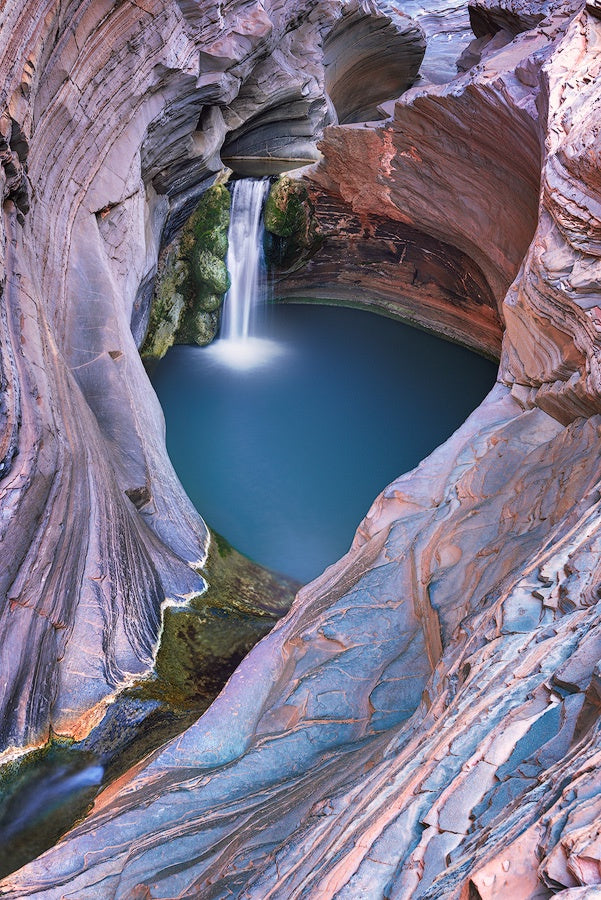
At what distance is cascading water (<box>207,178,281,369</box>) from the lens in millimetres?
10453

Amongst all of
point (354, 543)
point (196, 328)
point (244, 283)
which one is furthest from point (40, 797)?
point (244, 283)

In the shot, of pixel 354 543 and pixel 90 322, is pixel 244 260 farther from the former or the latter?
pixel 354 543

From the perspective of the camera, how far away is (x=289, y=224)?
10.7m

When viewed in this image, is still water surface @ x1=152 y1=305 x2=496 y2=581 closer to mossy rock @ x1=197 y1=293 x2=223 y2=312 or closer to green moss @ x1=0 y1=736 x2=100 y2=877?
mossy rock @ x1=197 y1=293 x2=223 y2=312

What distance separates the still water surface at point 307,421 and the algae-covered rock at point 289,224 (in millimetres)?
1051

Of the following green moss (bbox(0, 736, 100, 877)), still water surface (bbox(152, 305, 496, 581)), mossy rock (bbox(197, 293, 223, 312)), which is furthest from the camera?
mossy rock (bbox(197, 293, 223, 312))

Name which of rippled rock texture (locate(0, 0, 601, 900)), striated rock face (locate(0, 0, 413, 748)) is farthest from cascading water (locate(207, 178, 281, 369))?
striated rock face (locate(0, 0, 413, 748))

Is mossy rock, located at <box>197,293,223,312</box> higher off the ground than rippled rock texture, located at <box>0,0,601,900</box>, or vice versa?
mossy rock, located at <box>197,293,223,312</box>

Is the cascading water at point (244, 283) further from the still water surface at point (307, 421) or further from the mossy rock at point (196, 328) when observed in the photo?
the mossy rock at point (196, 328)

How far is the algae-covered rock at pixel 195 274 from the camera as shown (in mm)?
10125

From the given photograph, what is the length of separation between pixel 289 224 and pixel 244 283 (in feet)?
3.86

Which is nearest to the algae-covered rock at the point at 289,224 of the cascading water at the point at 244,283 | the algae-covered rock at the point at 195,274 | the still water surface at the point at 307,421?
the cascading water at the point at 244,283

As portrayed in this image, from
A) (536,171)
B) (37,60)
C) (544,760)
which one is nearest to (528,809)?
(544,760)

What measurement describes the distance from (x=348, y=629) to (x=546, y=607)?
68.2 inches
